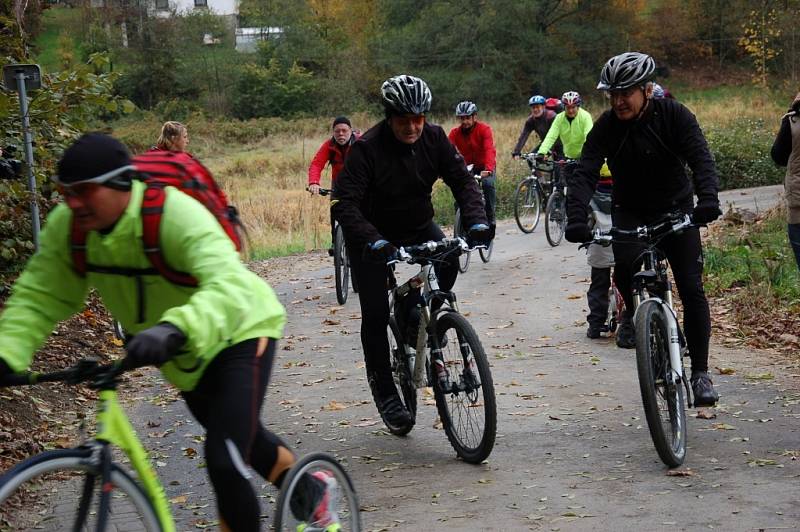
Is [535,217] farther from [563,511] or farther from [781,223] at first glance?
[563,511]

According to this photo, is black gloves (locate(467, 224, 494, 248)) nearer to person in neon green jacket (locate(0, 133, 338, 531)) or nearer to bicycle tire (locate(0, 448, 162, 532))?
person in neon green jacket (locate(0, 133, 338, 531))

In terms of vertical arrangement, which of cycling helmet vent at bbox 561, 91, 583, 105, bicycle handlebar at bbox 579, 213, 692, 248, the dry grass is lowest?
the dry grass

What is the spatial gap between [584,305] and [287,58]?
6621 cm


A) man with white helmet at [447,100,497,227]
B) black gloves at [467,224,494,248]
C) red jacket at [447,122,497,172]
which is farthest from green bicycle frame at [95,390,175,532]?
red jacket at [447,122,497,172]

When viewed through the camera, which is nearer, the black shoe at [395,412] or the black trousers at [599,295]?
the black shoe at [395,412]

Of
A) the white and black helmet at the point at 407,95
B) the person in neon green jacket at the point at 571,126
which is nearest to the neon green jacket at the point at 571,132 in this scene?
the person in neon green jacket at the point at 571,126

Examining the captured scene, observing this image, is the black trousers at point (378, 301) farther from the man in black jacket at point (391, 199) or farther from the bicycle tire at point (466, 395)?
the bicycle tire at point (466, 395)

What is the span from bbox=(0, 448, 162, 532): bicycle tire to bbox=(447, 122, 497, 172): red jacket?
11715 millimetres

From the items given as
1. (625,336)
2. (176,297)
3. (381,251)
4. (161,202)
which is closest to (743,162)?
(625,336)

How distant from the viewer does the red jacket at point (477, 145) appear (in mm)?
15258

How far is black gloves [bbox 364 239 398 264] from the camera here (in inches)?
255

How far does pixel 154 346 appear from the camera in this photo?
3260 mm

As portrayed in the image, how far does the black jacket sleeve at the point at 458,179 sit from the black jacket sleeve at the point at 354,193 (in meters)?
0.45

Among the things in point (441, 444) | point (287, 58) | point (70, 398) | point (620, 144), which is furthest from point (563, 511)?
point (287, 58)
